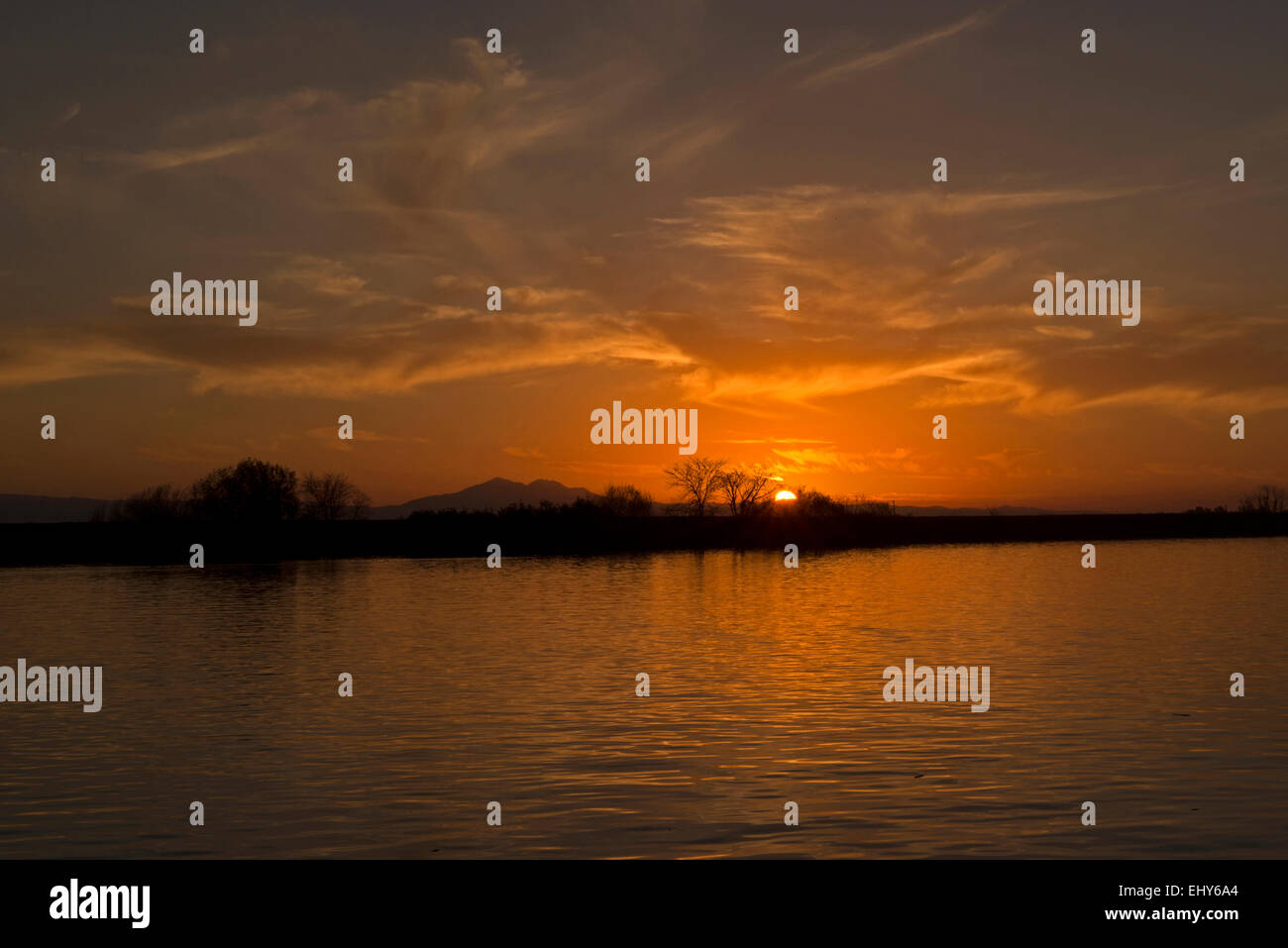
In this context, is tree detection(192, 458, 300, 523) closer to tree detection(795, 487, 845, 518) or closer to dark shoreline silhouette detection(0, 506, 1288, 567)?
dark shoreline silhouette detection(0, 506, 1288, 567)

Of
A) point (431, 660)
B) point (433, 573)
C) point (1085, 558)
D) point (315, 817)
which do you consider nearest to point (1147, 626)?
point (431, 660)

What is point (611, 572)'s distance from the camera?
261ft

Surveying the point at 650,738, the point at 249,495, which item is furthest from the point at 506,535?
the point at 650,738

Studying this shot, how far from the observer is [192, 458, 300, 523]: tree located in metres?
154

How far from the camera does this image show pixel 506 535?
13050 centimetres

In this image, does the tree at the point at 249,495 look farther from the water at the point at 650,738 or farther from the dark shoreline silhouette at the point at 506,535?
the water at the point at 650,738

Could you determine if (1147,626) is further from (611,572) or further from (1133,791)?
(611,572)

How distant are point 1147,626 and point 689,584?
3166cm

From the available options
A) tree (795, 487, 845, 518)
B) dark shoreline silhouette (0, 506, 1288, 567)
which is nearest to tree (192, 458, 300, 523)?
dark shoreline silhouette (0, 506, 1288, 567)

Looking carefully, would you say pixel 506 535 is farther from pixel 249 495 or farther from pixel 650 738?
pixel 650 738

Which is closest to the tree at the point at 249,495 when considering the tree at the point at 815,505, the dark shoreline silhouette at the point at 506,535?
the dark shoreline silhouette at the point at 506,535

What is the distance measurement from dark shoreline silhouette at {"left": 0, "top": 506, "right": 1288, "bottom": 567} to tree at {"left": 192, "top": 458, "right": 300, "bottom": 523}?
680cm

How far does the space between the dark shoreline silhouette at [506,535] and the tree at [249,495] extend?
22.3 ft

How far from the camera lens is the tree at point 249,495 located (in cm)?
15350
